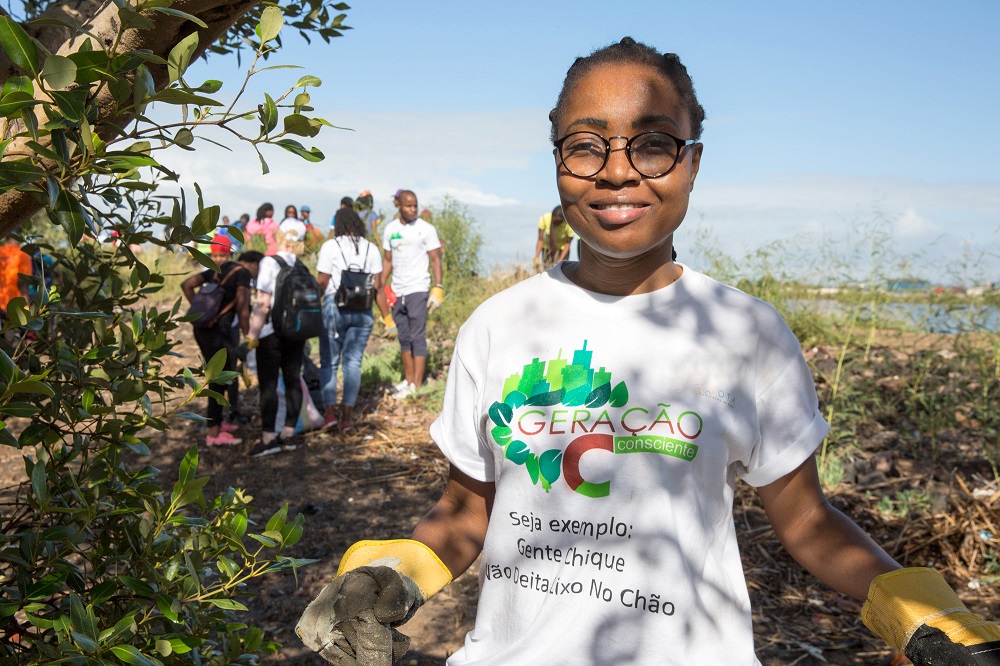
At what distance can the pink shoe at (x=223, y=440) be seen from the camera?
7168mm

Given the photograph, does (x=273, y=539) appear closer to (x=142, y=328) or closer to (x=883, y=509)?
(x=142, y=328)

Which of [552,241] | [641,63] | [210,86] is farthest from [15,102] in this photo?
[552,241]

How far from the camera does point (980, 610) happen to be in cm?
400

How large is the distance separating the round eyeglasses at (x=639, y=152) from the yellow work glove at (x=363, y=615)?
84cm

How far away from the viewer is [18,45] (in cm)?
118

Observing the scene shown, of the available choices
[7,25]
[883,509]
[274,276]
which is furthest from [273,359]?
[7,25]

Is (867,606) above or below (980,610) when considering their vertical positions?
above

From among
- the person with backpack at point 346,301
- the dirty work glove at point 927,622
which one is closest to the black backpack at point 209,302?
the person with backpack at point 346,301

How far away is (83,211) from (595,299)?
92cm

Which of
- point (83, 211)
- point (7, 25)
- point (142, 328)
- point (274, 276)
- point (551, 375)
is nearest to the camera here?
point (7, 25)

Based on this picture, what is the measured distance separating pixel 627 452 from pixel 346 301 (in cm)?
593

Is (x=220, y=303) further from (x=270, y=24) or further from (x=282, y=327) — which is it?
(x=270, y=24)

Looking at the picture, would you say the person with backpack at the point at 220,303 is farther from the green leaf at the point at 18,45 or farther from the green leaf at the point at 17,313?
the green leaf at the point at 18,45

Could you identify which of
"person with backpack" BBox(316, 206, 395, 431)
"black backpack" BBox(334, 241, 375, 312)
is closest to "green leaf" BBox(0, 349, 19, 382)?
"person with backpack" BBox(316, 206, 395, 431)
